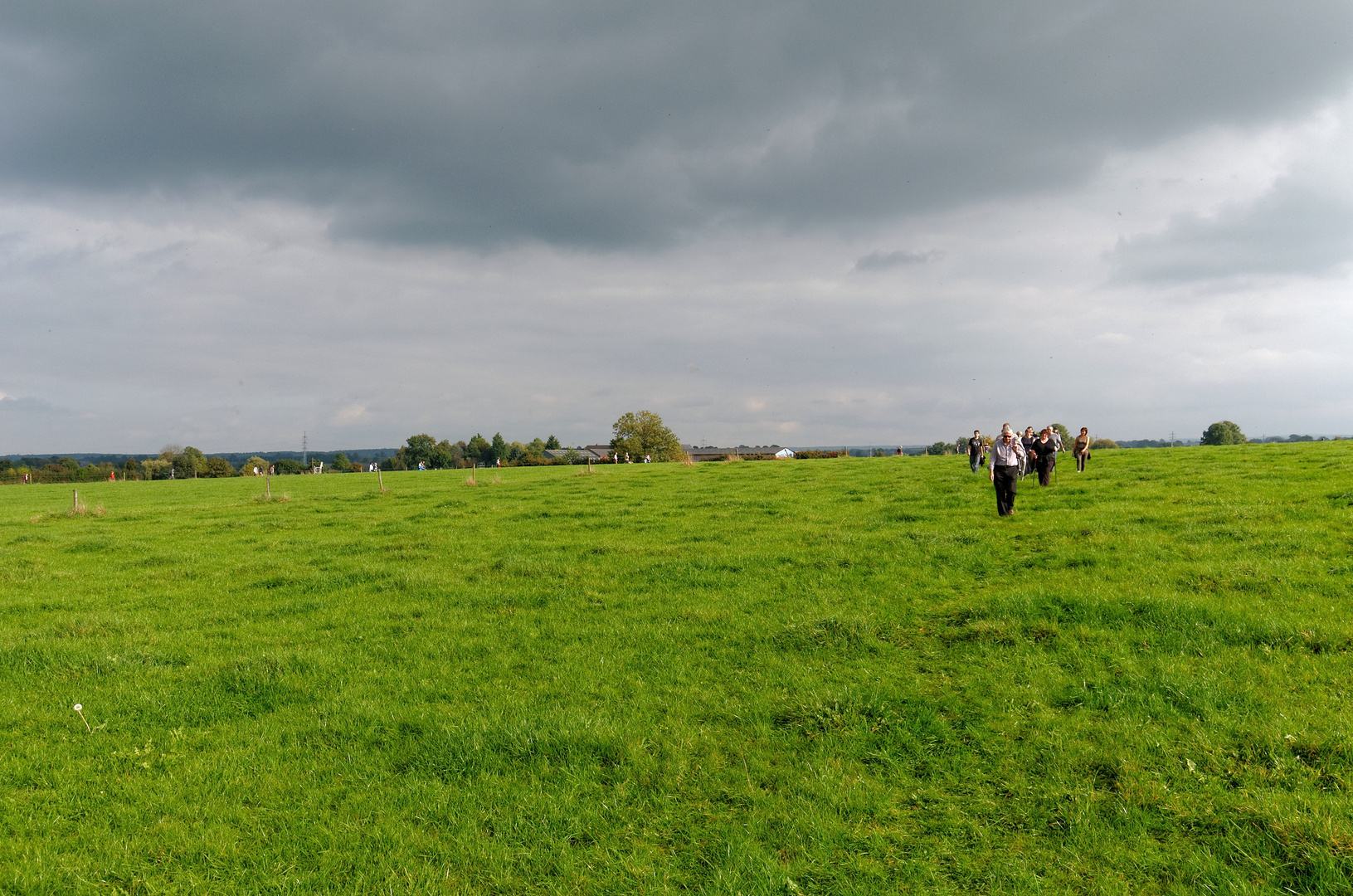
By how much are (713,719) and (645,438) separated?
128m

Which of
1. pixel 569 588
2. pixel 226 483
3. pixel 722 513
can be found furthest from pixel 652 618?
pixel 226 483

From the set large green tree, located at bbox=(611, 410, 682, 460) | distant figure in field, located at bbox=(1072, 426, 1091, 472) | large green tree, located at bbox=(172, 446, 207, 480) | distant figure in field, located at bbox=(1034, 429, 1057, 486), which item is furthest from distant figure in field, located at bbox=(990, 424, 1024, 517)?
large green tree, located at bbox=(172, 446, 207, 480)

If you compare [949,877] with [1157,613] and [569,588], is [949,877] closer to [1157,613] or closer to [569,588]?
[1157,613]

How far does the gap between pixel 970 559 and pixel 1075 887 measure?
1018 cm

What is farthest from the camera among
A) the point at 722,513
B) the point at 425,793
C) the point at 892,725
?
the point at 722,513

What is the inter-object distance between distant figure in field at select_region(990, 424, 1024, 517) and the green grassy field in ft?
8.35

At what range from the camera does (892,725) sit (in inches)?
305

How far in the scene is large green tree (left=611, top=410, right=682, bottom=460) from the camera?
436 ft

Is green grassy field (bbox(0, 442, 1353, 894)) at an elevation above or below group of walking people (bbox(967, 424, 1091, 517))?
below

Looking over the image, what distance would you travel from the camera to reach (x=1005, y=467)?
19.3 m

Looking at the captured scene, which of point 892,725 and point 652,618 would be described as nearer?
point 892,725

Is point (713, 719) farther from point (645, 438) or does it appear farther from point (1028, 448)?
point (645, 438)

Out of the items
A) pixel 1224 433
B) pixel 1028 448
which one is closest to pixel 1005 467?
pixel 1028 448

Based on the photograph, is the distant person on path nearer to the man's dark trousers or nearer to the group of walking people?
the group of walking people
